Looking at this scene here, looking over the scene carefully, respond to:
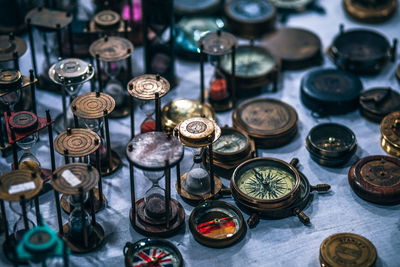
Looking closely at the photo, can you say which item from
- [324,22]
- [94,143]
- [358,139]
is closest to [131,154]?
[94,143]

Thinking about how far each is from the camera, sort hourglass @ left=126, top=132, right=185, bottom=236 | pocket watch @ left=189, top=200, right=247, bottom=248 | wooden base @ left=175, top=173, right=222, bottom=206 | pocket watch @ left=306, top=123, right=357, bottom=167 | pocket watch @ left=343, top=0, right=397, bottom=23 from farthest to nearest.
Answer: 1. pocket watch @ left=343, top=0, right=397, bottom=23
2. pocket watch @ left=306, top=123, right=357, bottom=167
3. wooden base @ left=175, top=173, right=222, bottom=206
4. pocket watch @ left=189, top=200, right=247, bottom=248
5. hourglass @ left=126, top=132, right=185, bottom=236

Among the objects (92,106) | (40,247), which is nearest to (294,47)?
(92,106)

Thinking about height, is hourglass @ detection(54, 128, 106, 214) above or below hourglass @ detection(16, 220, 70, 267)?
above

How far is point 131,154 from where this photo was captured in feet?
25.6

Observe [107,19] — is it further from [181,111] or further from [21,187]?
[21,187]

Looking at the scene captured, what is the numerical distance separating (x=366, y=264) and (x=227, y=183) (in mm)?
2137

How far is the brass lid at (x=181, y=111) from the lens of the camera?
9977 mm

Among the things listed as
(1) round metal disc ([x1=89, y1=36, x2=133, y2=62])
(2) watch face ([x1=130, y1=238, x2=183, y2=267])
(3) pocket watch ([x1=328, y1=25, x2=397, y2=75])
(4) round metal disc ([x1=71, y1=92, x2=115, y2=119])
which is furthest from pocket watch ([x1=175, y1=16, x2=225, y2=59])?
(2) watch face ([x1=130, y1=238, x2=183, y2=267])

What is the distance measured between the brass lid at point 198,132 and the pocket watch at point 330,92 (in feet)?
7.96

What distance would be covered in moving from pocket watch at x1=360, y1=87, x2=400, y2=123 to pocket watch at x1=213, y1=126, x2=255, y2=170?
182 centimetres

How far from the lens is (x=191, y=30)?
11.8 m

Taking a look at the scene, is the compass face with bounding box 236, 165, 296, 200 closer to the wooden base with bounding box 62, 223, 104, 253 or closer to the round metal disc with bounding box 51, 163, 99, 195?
the wooden base with bounding box 62, 223, 104, 253

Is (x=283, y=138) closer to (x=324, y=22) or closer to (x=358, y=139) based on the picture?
(x=358, y=139)

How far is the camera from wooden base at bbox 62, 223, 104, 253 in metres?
8.40
